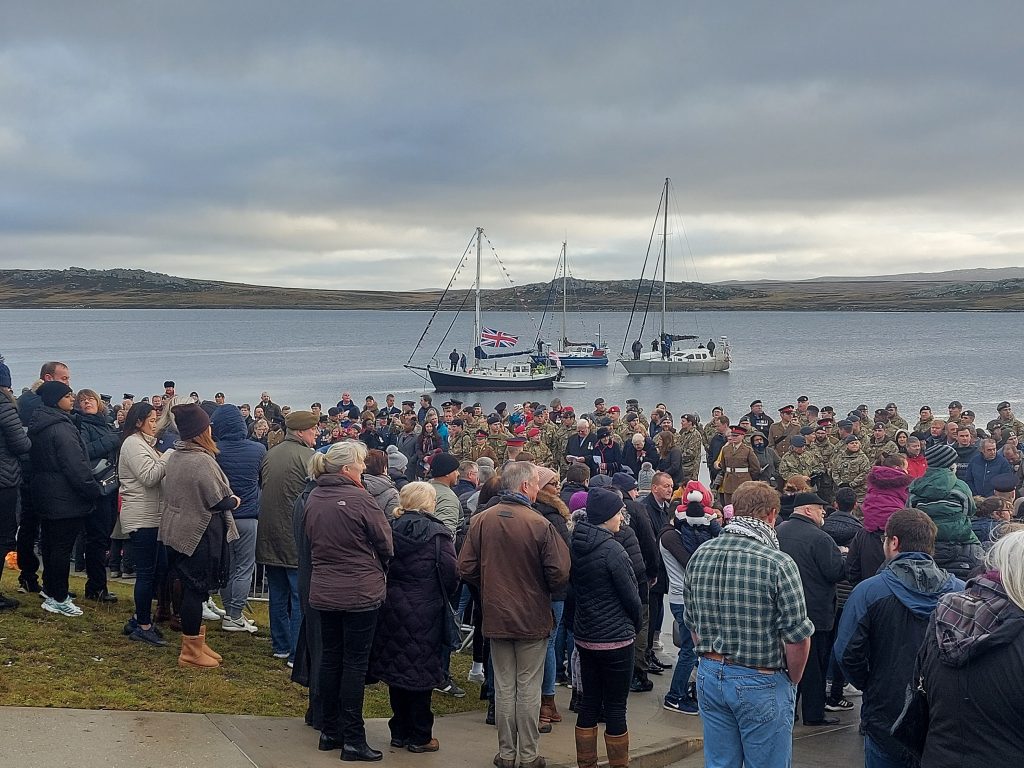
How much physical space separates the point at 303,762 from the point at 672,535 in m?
3.39

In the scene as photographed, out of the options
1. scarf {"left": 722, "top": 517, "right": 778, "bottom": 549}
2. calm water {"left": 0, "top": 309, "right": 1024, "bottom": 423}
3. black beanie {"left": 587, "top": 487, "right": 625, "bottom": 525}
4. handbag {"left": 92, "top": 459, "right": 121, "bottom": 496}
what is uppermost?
scarf {"left": 722, "top": 517, "right": 778, "bottom": 549}

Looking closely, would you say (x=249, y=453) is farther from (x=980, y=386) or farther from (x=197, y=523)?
(x=980, y=386)

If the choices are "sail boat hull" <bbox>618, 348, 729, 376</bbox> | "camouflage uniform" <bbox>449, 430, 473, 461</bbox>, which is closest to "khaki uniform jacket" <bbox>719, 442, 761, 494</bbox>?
"camouflage uniform" <bbox>449, 430, 473, 461</bbox>

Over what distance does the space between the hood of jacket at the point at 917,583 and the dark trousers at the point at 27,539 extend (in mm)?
6776

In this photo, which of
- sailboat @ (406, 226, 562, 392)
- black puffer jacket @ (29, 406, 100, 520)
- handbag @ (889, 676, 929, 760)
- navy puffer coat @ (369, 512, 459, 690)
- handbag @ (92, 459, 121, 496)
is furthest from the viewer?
sailboat @ (406, 226, 562, 392)

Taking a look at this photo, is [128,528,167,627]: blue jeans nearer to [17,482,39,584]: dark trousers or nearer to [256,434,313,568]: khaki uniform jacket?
[256,434,313,568]: khaki uniform jacket

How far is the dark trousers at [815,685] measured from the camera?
7426 millimetres

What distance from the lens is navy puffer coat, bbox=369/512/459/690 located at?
→ 620 cm

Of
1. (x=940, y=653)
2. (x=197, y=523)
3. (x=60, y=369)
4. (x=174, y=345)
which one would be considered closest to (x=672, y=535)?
(x=197, y=523)

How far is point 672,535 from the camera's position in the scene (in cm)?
784

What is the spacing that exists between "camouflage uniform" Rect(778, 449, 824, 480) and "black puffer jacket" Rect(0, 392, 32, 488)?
9867 millimetres

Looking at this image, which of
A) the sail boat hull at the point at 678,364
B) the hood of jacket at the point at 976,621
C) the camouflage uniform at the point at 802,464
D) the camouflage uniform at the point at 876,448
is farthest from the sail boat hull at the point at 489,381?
the hood of jacket at the point at 976,621

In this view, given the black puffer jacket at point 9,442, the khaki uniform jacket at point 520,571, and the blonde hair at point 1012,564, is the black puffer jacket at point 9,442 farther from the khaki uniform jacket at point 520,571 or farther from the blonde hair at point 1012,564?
the blonde hair at point 1012,564

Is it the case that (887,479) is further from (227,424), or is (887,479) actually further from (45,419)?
(45,419)
